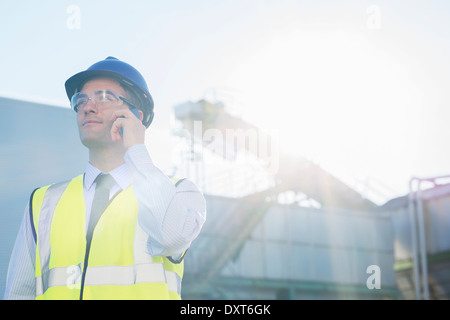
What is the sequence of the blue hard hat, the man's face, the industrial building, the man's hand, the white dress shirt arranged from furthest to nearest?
the industrial building, the blue hard hat, the man's face, the man's hand, the white dress shirt

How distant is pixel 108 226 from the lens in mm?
3121

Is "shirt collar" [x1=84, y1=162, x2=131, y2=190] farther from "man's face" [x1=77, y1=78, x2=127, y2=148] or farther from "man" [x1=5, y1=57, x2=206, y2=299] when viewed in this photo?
"man's face" [x1=77, y1=78, x2=127, y2=148]

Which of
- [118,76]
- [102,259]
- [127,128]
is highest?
[118,76]

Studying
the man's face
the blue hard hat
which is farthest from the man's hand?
the blue hard hat

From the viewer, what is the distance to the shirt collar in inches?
135

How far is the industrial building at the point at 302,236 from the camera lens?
24.1 meters

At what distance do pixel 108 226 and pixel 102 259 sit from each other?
0.59 ft

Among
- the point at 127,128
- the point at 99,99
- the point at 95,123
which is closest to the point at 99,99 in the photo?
the point at 99,99

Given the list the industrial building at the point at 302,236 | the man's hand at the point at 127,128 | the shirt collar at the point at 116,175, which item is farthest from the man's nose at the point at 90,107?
the industrial building at the point at 302,236

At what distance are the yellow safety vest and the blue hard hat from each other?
2.37 ft

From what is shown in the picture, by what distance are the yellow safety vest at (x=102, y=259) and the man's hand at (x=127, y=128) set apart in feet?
0.99

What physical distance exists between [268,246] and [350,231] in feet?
17.3

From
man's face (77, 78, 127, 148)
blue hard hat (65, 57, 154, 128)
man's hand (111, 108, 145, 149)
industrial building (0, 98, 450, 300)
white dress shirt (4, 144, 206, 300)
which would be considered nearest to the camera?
white dress shirt (4, 144, 206, 300)

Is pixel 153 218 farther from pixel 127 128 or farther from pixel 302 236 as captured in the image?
pixel 302 236
